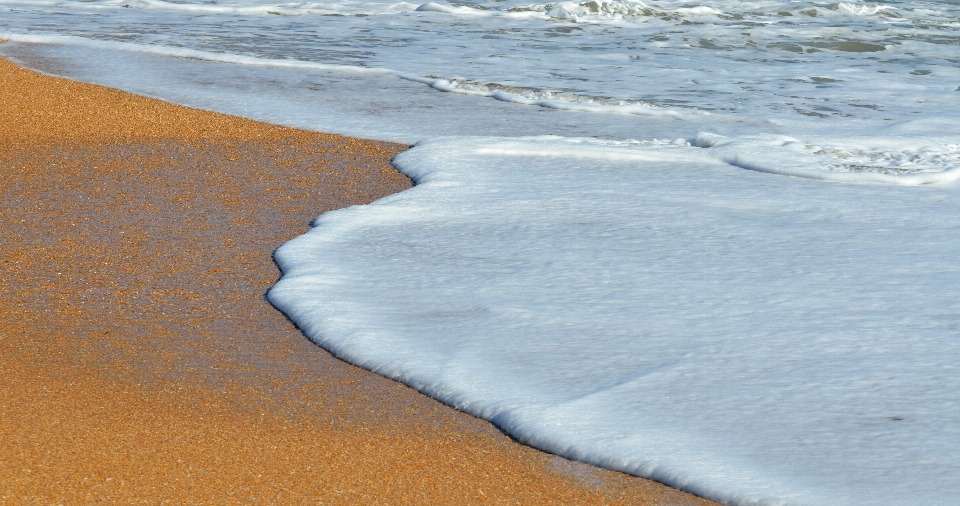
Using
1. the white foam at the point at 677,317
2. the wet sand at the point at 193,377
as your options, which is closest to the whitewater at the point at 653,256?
the white foam at the point at 677,317

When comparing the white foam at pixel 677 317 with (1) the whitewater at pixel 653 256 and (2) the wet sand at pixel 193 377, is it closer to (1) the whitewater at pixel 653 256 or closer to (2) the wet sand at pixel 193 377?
(1) the whitewater at pixel 653 256

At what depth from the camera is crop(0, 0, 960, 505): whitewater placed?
2.67 meters

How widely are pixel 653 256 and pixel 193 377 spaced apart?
1793 mm

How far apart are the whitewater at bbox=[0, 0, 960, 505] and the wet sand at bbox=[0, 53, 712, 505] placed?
0.48ft

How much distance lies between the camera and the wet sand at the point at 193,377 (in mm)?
2336

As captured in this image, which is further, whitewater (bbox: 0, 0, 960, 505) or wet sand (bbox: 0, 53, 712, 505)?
whitewater (bbox: 0, 0, 960, 505)

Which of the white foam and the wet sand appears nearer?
the wet sand

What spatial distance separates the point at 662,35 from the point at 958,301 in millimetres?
8958

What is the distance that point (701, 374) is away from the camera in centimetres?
298

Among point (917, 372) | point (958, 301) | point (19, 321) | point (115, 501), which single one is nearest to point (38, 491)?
point (115, 501)

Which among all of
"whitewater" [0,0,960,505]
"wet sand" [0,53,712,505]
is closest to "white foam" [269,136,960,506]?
"whitewater" [0,0,960,505]

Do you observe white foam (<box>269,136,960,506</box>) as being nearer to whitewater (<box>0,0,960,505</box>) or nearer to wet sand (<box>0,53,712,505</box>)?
whitewater (<box>0,0,960,505</box>)

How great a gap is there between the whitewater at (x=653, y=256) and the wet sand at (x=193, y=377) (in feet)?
0.48

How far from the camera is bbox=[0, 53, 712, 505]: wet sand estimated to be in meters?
2.34
